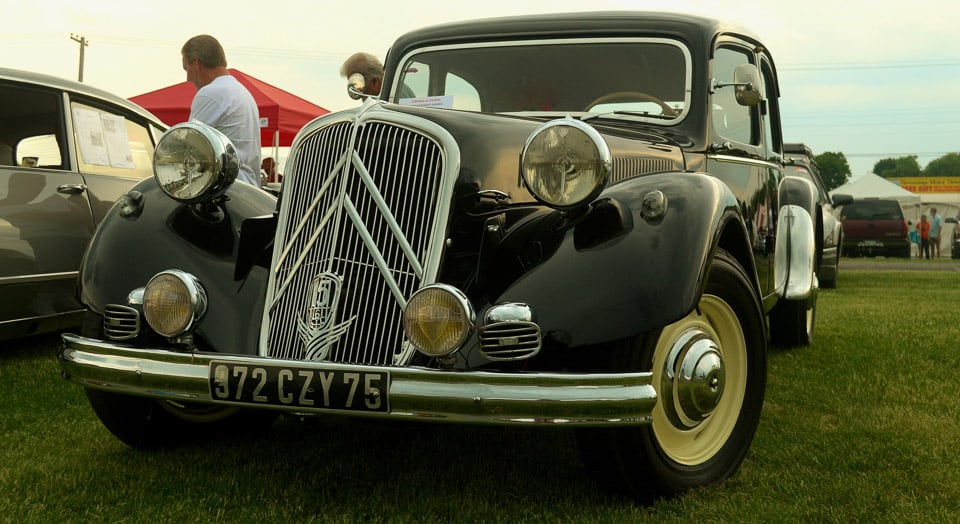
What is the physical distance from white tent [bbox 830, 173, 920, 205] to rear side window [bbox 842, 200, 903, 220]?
11562mm

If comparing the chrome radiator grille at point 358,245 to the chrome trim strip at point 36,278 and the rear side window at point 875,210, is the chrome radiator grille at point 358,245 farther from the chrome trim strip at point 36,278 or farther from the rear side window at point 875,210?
the rear side window at point 875,210

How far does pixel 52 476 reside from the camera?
2.94 metres

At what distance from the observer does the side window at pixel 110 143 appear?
5.37 m

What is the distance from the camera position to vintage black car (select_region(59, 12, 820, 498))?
7.77ft

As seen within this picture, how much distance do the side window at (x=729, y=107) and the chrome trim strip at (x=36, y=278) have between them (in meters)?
3.35

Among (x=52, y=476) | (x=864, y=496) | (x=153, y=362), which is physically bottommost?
(x=52, y=476)

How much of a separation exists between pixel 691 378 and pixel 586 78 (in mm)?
1720

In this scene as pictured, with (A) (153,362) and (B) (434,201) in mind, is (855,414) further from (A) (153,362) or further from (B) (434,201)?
(A) (153,362)

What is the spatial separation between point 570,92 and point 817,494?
197cm

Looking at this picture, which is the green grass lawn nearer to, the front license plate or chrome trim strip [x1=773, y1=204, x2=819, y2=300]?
the front license plate

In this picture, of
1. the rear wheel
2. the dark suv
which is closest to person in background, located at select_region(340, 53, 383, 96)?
the rear wheel

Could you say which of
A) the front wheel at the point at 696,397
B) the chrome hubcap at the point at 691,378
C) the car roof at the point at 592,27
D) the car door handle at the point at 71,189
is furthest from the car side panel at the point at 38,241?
the chrome hubcap at the point at 691,378

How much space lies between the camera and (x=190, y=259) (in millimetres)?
2934

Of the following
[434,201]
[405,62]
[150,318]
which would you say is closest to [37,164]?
[405,62]
